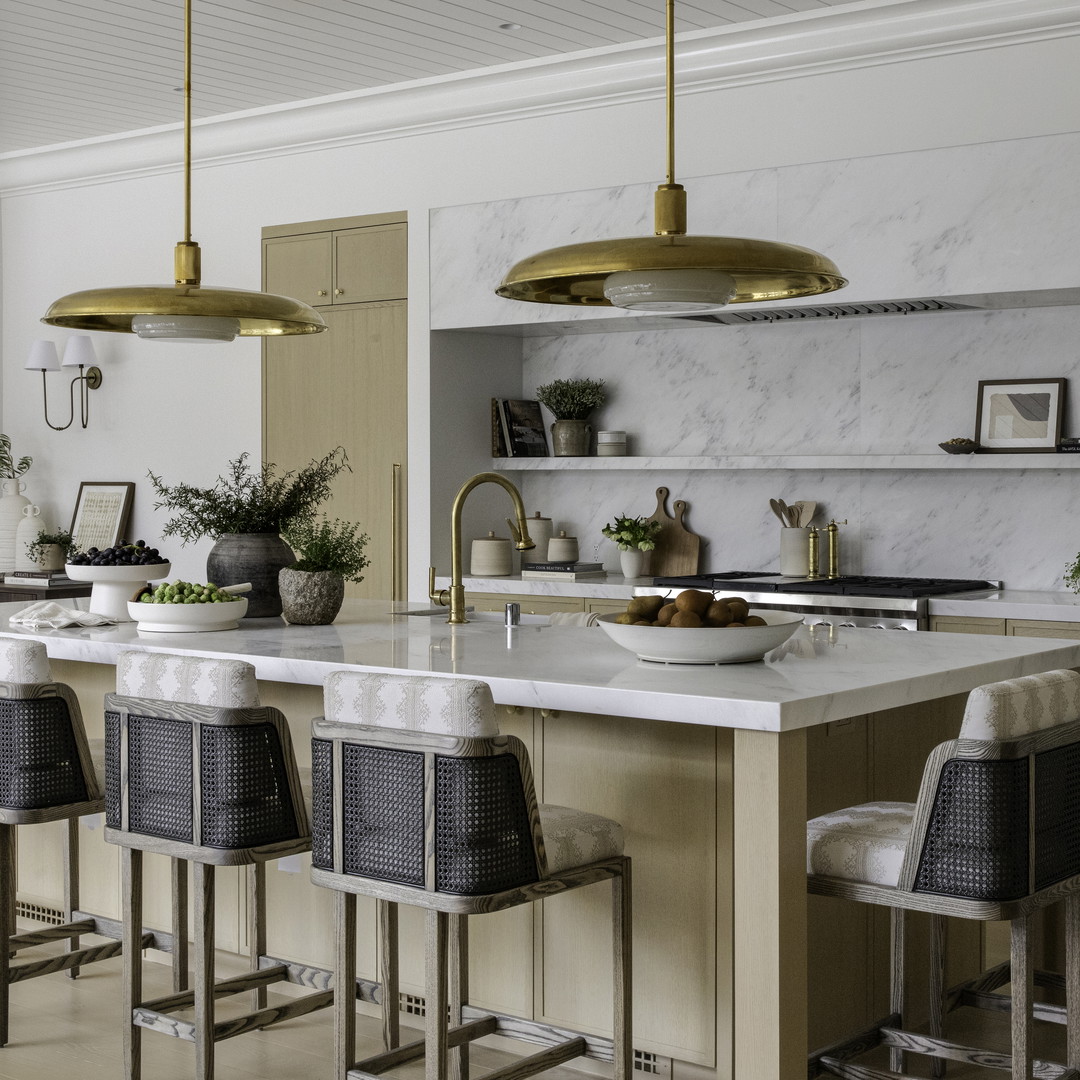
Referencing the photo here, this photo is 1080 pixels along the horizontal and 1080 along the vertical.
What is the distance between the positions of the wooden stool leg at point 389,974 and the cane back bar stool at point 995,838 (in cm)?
91

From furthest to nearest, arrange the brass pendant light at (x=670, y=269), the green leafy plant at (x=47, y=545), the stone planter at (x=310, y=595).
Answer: the green leafy plant at (x=47, y=545) < the stone planter at (x=310, y=595) < the brass pendant light at (x=670, y=269)

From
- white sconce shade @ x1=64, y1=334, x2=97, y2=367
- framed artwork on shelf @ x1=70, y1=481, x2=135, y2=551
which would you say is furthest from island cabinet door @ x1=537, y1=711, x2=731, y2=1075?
white sconce shade @ x1=64, y1=334, x2=97, y2=367

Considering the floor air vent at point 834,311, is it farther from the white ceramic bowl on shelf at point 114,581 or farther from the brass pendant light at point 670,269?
the white ceramic bowl on shelf at point 114,581

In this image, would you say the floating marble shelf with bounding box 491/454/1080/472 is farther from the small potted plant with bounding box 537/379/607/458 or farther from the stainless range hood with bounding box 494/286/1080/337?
the stainless range hood with bounding box 494/286/1080/337

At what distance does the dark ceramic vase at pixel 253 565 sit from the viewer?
4.07 m

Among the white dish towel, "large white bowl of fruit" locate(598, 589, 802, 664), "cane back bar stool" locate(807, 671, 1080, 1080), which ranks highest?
"large white bowl of fruit" locate(598, 589, 802, 664)

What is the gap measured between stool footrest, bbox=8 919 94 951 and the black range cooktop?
2493 millimetres

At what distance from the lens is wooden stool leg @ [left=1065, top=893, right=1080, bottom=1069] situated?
261cm

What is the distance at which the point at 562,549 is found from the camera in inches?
241

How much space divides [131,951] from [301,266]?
3.98m

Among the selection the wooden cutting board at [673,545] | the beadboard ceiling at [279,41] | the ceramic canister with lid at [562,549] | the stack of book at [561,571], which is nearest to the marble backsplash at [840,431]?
the wooden cutting board at [673,545]

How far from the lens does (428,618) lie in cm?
415

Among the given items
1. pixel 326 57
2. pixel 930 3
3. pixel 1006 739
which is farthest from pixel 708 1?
pixel 1006 739

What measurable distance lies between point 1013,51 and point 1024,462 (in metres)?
1.35
